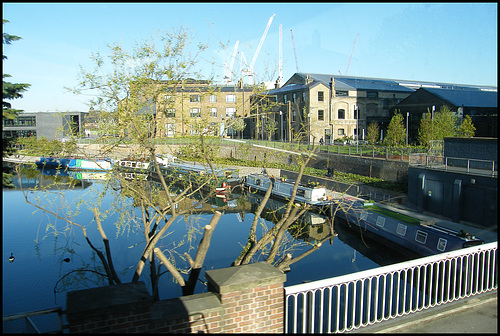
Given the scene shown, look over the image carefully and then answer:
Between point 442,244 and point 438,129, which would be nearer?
point 442,244

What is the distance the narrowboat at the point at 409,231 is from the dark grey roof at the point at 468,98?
26.0 meters

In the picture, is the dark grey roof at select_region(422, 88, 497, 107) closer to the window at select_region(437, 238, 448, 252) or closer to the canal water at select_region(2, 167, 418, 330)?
the canal water at select_region(2, 167, 418, 330)

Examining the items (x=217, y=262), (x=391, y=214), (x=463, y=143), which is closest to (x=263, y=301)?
(x=217, y=262)

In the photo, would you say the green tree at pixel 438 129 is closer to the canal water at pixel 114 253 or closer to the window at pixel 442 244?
the canal water at pixel 114 253

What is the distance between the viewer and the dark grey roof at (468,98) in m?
40.7

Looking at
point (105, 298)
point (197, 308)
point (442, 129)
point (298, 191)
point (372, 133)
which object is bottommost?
point (298, 191)

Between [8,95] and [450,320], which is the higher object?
[8,95]

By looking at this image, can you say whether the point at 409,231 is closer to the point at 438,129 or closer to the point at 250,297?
the point at 250,297

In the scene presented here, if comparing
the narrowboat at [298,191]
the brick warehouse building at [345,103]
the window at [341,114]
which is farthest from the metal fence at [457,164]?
the window at [341,114]

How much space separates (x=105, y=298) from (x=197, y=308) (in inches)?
36.8

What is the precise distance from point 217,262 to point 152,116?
27.0 feet

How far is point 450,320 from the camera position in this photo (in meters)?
5.23

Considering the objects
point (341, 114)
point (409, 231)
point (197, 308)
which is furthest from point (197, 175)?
point (341, 114)

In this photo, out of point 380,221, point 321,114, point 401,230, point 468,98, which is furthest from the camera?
point 321,114
